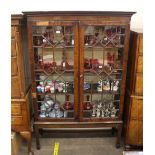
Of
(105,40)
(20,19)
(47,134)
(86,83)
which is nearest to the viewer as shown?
(20,19)

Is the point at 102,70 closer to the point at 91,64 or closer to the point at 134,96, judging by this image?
the point at 91,64

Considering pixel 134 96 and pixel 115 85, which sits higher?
pixel 115 85

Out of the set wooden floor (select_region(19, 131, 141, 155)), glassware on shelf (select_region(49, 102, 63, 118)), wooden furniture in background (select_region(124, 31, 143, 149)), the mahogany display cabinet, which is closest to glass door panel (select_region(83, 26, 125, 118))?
the mahogany display cabinet

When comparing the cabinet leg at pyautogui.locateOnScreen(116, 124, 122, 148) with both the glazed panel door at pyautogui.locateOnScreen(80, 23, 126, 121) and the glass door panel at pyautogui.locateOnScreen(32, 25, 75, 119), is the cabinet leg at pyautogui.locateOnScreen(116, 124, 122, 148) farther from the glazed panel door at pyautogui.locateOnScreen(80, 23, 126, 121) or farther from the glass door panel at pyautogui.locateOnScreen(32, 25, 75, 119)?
the glass door panel at pyautogui.locateOnScreen(32, 25, 75, 119)

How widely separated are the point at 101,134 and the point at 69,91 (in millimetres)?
838

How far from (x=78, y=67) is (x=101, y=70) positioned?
10.6 inches

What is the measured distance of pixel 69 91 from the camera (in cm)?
277

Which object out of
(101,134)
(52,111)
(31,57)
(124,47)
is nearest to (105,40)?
(124,47)

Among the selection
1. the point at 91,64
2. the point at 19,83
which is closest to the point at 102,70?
the point at 91,64

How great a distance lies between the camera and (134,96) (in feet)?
8.71

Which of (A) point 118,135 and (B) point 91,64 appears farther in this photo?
(A) point 118,135

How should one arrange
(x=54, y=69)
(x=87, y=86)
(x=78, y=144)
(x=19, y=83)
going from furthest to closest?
(x=78, y=144) < (x=87, y=86) < (x=54, y=69) < (x=19, y=83)

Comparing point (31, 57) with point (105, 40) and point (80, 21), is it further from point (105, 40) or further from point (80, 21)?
point (105, 40)

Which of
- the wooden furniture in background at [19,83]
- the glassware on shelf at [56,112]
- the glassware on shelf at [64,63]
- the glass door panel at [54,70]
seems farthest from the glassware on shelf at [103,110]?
the wooden furniture in background at [19,83]
